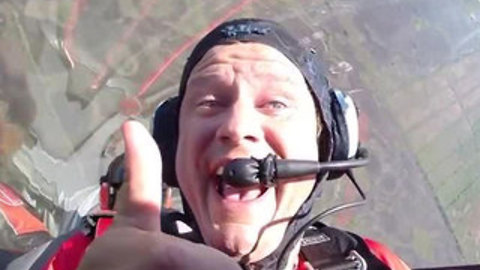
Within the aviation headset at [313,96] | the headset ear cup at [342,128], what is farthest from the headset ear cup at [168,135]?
the headset ear cup at [342,128]

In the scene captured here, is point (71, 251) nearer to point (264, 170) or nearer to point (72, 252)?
point (72, 252)

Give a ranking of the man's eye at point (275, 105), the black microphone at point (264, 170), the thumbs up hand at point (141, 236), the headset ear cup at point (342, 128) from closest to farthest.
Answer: the thumbs up hand at point (141, 236), the black microphone at point (264, 170), the man's eye at point (275, 105), the headset ear cup at point (342, 128)

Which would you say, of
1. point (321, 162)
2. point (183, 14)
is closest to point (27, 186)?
point (183, 14)

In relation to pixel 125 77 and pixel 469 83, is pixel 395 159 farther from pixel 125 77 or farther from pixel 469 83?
pixel 125 77

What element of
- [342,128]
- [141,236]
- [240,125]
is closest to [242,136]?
[240,125]

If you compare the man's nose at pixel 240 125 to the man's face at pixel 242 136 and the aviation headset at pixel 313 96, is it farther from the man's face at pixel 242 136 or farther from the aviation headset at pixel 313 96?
the aviation headset at pixel 313 96

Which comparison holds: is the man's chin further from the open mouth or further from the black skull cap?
the black skull cap
